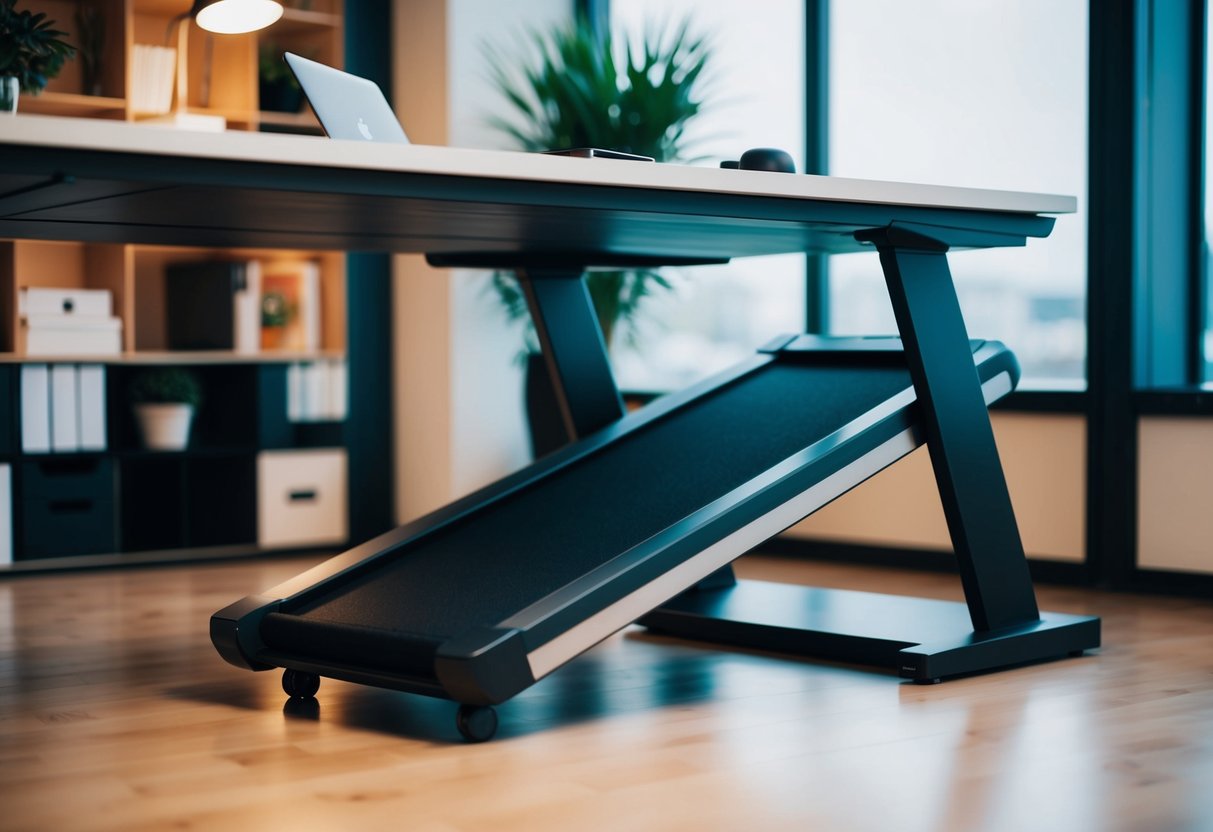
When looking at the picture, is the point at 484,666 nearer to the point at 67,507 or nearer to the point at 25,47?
the point at 25,47

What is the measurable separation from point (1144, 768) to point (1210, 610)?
1.56 meters

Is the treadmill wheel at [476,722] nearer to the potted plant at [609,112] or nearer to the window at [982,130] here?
the window at [982,130]

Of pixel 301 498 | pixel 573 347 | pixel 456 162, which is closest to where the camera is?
pixel 456 162

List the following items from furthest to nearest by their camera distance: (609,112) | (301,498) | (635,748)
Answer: (301,498) < (609,112) < (635,748)

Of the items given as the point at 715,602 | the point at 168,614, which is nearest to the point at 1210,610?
the point at 715,602

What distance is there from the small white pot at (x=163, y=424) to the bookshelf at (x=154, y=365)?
43 millimetres

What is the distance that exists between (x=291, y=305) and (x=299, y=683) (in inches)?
100

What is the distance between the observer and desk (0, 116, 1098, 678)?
5.87 ft

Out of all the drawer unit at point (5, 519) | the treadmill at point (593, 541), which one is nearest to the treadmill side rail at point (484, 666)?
the treadmill at point (593, 541)

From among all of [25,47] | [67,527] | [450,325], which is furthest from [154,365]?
[25,47]

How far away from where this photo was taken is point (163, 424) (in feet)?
14.3

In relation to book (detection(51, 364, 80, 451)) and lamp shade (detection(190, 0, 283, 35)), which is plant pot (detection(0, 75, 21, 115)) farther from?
book (detection(51, 364, 80, 451))

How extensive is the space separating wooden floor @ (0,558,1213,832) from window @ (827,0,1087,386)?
125 cm

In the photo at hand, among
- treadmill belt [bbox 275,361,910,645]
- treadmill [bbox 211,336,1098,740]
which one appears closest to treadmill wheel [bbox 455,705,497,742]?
treadmill [bbox 211,336,1098,740]
